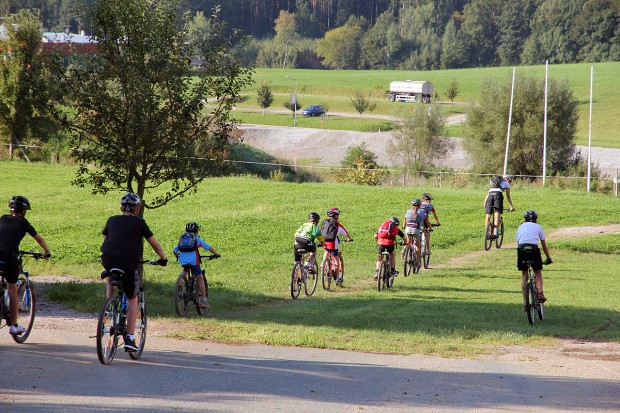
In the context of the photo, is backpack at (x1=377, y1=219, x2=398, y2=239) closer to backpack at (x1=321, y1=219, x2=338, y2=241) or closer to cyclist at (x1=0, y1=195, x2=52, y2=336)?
backpack at (x1=321, y1=219, x2=338, y2=241)

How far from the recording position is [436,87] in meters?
124

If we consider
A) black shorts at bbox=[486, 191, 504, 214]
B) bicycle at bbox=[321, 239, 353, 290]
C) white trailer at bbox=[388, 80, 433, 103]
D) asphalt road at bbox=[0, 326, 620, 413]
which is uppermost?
white trailer at bbox=[388, 80, 433, 103]

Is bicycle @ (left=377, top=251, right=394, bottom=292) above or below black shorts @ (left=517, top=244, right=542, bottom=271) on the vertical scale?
below

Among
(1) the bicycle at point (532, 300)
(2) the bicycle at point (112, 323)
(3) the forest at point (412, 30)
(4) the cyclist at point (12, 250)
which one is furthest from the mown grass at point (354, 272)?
(3) the forest at point (412, 30)

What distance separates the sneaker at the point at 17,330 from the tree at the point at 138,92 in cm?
547

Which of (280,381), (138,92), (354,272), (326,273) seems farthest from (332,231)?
(280,381)

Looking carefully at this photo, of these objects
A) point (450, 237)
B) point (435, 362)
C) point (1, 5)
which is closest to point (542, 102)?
point (450, 237)

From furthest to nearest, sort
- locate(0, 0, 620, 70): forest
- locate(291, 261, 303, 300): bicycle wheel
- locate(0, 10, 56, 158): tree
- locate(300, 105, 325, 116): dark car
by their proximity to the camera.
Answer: locate(0, 0, 620, 70): forest < locate(300, 105, 325, 116): dark car < locate(0, 10, 56, 158): tree < locate(291, 261, 303, 300): bicycle wheel

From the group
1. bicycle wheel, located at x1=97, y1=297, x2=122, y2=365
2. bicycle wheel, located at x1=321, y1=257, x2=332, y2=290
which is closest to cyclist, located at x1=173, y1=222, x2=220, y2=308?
bicycle wheel, located at x1=97, y1=297, x2=122, y2=365

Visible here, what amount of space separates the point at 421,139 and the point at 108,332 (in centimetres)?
5771

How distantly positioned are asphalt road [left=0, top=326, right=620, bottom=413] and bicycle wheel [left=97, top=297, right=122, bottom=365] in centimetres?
16

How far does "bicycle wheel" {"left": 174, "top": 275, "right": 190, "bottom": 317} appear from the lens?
1566 centimetres

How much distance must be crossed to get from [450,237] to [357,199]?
29.5 ft

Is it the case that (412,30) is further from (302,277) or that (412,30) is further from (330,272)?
(302,277)
